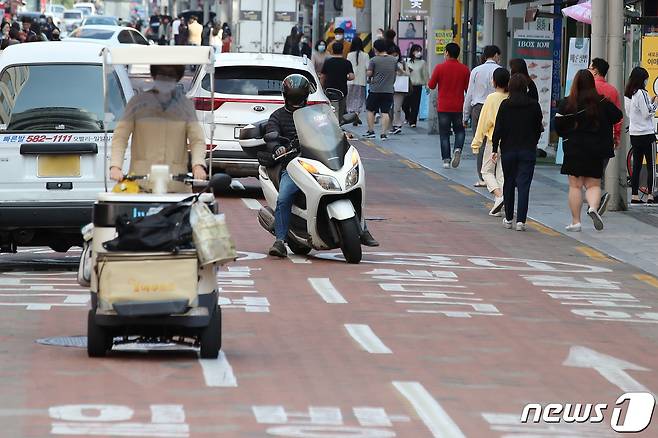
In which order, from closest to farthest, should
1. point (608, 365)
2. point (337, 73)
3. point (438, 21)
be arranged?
point (608, 365) < point (337, 73) < point (438, 21)

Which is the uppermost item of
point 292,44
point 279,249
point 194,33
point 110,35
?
point 194,33

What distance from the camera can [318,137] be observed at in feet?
51.7

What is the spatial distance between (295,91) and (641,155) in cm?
725

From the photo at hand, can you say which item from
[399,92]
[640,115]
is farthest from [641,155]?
[399,92]

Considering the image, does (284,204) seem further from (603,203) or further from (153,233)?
(153,233)

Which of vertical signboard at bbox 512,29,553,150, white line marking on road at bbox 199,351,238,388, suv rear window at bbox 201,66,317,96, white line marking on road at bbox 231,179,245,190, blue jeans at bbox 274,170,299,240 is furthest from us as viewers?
vertical signboard at bbox 512,29,553,150

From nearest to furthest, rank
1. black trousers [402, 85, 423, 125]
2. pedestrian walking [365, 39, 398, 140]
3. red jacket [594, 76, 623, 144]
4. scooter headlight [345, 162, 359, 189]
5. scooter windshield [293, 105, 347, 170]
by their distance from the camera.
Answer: scooter headlight [345, 162, 359, 189], scooter windshield [293, 105, 347, 170], red jacket [594, 76, 623, 144], pedestrian walking [365, 39, 398, 140], black trousers [402, 85, 423, 125]

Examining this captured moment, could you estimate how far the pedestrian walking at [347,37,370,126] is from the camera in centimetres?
3738

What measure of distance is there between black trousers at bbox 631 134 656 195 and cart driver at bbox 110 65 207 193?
1154cm

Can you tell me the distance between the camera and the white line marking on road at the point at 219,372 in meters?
9.78

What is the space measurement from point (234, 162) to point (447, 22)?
1579cm

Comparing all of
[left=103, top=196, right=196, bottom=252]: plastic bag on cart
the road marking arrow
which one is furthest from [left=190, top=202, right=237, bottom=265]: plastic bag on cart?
the road marking arrow

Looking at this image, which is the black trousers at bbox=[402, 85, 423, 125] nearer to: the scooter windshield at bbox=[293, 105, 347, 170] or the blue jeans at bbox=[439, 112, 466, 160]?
the blue jeans at bbox=[439, 112, 466, 160]

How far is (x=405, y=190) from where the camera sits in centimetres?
2388
